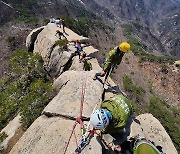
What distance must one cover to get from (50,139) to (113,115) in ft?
8.21

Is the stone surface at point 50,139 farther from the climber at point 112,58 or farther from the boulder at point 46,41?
the boulder at point 46,41

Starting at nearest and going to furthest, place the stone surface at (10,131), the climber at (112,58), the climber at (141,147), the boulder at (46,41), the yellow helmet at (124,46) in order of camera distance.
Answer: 1. the climber at (141,147)
2. the stone surface at (10,131)
3. the yellow helmet at (124,46)
4. the climber at (112,58)
5. the boulder at (46,41)

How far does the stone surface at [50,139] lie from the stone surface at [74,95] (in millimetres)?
479

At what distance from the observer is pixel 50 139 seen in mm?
9148

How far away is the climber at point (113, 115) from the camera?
27.1 ft

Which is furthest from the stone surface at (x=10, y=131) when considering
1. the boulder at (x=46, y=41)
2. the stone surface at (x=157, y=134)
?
the boulder at (x=46, y=41)

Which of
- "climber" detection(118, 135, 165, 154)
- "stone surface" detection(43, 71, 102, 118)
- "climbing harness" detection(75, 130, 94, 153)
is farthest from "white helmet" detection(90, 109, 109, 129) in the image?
"stone surface" detection(43, 71, 102, 118)

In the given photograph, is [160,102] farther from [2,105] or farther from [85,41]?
[2,105]

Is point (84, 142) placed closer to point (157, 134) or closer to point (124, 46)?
point (157, 134)

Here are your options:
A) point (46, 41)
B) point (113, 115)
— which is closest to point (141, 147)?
point (113, 115)

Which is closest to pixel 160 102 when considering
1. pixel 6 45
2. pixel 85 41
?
pixel 85 41

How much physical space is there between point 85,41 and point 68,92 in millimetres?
12962

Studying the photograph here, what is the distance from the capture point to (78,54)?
1906 cm

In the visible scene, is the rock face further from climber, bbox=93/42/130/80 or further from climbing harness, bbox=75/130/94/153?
climber, bbox=93/42/130/80
